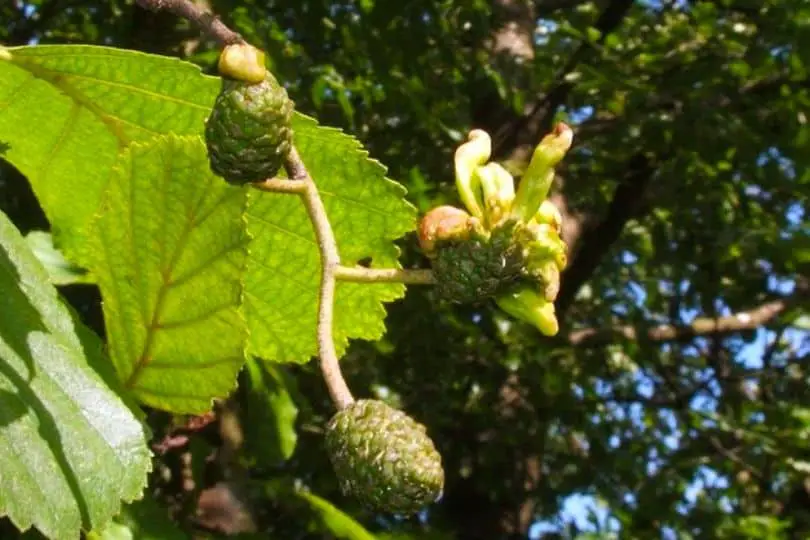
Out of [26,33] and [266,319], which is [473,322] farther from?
[266,319]

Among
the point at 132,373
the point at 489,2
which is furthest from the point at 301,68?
the point at 132,373

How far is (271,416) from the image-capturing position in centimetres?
247

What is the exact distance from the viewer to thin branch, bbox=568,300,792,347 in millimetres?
5215

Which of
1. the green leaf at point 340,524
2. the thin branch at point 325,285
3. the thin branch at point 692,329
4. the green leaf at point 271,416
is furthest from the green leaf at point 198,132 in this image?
the thin branch at point 692,329

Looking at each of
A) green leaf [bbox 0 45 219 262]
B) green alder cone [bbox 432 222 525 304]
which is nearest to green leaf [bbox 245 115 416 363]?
green leaf [bbox 0 45 219 262]

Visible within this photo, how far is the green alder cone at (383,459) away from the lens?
81 centimetres

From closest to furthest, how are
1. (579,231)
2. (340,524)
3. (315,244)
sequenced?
1. (315,244)
2. (340,524)
3. (579,231)

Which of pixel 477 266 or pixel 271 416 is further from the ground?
pixel 477 266

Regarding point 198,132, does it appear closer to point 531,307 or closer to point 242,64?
point 242,64

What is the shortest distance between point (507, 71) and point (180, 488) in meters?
2.21

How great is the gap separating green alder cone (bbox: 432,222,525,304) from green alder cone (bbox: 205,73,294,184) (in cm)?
15

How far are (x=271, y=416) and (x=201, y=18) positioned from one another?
1.62m

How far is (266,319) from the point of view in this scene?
1.31 metres

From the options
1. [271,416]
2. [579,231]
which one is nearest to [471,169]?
[271,416]
